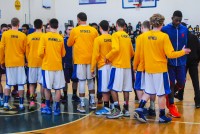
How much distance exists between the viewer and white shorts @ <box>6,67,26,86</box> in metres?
5.74

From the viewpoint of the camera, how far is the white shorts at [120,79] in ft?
17.4

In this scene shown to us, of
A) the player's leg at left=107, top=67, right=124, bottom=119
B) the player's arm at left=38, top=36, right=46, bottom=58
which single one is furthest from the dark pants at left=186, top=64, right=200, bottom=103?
the player's arm at left=38, top=36, right=46, bottom=58

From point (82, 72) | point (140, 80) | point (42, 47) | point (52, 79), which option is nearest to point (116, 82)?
point (140, 80)

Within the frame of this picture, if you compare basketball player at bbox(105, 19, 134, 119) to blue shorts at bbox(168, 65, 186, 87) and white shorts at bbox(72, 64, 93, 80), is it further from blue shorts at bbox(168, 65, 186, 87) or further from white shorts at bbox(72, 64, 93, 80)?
blue shorts at bbox(168, 65, 186, 87)

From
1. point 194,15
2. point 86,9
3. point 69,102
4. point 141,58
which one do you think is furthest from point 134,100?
point 86,9

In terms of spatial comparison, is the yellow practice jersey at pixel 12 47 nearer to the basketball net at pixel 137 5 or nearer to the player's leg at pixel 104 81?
the player's leg at pixel 104 81

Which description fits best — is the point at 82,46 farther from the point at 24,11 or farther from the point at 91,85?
the point at 24,11

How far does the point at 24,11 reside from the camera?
14586 millimetres

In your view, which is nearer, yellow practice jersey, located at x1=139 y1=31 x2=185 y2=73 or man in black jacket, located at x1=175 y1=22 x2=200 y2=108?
yellow practice jersey, located at x1=139 y1=31 x2=185 y2=73

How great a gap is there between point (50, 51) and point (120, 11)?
39.3 feet

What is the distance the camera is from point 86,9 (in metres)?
17.5

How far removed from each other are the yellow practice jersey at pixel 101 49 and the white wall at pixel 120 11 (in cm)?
1099

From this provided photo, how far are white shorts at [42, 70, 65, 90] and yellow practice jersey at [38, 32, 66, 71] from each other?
0.08 m

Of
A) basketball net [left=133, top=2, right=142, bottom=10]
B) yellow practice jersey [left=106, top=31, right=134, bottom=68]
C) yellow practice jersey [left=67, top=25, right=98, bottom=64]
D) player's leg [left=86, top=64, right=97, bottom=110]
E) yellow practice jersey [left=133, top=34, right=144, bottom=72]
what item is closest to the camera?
yellow practice jersey [left=133, top=34, right=144, bottom=72]
